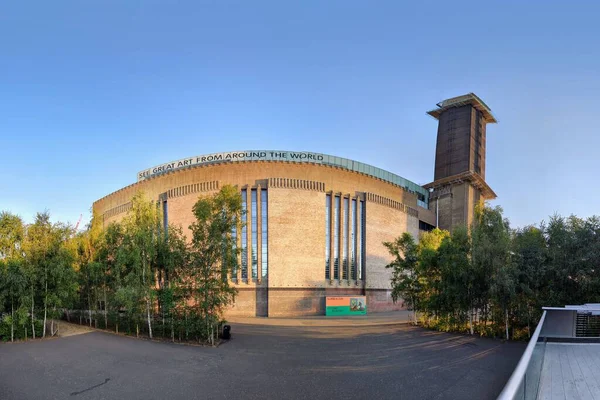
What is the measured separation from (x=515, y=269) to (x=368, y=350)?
8.76 meters

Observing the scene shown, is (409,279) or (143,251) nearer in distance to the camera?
(143,251)

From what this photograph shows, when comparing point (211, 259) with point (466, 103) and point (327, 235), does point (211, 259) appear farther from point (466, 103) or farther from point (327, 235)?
point (466, 103)

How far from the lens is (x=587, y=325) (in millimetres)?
12578

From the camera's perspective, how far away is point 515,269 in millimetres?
18266

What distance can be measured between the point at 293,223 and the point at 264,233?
337 centimetres

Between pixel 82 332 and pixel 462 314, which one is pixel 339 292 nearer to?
pixel 462 314

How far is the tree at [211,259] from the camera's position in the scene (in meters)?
19.5

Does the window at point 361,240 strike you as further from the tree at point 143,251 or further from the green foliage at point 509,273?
the tree at point 143,251

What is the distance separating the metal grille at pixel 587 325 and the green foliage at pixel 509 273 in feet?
16.7

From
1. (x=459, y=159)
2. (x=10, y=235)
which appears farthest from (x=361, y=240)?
(x=10, y=235)

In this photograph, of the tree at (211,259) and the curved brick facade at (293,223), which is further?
the curved brick facade at (293,223)

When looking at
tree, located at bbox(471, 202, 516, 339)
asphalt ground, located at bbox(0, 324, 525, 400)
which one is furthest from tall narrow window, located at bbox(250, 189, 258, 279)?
tree, located at bbox(471, 202, 516, 339)

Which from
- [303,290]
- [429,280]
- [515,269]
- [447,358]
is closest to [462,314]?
[429,280]

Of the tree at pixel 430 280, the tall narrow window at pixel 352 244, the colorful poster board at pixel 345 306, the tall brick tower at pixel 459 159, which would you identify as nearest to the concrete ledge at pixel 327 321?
the colorful poster board at pixel 345 306
